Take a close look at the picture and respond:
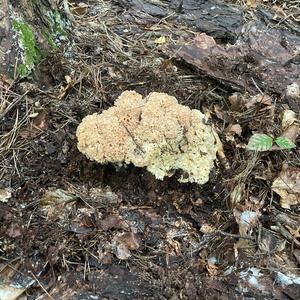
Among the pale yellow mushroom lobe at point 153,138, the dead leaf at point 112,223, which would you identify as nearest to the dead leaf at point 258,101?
the pale yellow mushroom lobe at point 153,138

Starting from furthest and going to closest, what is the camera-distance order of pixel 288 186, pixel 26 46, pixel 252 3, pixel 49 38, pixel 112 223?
pixel 252 3, pixel 49 38, pixel 26 46, pixel 288 186, pixel 112 223

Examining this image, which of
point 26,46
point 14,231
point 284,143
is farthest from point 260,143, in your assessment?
point 26,46

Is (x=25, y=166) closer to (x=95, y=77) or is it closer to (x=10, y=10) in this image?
(x=95, y=77)

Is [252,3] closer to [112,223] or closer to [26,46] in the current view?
[26,46]

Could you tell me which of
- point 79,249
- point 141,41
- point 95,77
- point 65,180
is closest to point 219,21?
point 141,41

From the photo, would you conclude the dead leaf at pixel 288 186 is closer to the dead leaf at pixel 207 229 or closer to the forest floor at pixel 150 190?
the forest floor at pixel 150 190

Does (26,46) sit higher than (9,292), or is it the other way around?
(26,46)
